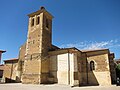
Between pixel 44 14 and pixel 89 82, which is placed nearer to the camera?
pixel 89 82

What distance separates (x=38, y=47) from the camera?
856 inches

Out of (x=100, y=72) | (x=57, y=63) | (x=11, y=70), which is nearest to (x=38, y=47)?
(x=57, y=63)

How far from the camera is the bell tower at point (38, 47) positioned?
20406 mm

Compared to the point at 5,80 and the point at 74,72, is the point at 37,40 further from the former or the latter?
the point at 5,80

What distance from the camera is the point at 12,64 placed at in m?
29.9

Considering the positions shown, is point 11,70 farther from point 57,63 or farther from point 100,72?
point 100,72

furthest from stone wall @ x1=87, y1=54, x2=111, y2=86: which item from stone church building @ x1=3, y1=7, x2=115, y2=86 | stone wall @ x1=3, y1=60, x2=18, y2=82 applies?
stone wall @ x1=3, y1=60, x2=18, y2=82

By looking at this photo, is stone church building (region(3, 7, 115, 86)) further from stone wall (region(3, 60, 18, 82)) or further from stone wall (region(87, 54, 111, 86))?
stone wall (region(3, 60, 18, 82))

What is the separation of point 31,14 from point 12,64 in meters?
13.0

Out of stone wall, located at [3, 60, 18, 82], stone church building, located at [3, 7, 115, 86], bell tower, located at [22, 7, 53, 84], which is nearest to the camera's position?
stone church building, located at [3, 7, 115, 86]

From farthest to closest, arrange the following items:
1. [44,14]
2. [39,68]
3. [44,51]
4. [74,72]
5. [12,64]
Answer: [12,64] → [44,14] → [44,51] → [39,68] → [74,72]

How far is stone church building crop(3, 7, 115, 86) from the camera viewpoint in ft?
64.8

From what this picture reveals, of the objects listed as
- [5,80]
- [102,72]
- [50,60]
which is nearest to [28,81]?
[50,60]

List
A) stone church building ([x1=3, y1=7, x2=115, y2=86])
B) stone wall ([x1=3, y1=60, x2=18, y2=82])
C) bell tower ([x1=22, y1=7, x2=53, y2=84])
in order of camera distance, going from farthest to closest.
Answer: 1. stone wall ([x1=3, y1=60, x2=18, y2=82])
2. bell tower ([x1=22, y1=7, x2=53, y2=84])
3. stone church building ([x1=3, y1=7, x2=115, y2=86])
